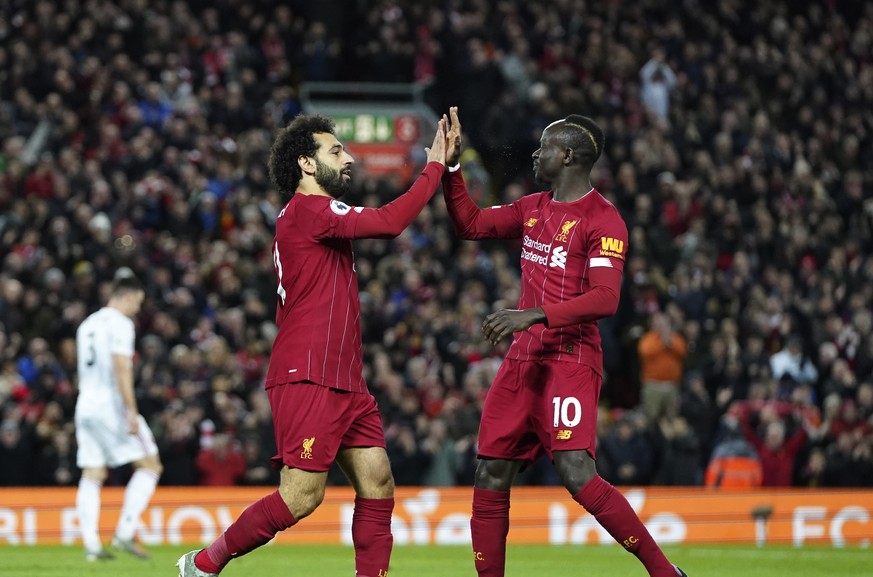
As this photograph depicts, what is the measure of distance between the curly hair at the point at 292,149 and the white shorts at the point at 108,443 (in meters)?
4.91

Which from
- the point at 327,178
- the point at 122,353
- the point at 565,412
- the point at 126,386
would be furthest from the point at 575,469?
the point at 122,353

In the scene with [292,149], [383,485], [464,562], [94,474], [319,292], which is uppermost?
[292,149]

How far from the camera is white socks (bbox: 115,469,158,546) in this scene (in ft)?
40.8

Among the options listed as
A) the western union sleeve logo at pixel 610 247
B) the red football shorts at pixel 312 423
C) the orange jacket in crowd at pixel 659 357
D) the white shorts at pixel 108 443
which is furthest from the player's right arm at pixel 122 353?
the orange jacket in crowd at pixel 659 357

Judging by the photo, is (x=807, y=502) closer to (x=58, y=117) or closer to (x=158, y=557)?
(x=158, y=557)

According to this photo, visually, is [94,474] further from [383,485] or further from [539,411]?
[539,411]

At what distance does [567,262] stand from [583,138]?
27.2 inches

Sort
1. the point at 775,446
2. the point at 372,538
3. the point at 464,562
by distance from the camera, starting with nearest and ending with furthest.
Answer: the point at 372,538 < the point at 464,562 < the point at 775,446

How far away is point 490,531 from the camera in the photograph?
26.3 ft

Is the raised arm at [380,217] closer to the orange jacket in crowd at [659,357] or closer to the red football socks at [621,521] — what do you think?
the red football socks at [621,521]

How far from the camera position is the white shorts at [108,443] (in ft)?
40.7

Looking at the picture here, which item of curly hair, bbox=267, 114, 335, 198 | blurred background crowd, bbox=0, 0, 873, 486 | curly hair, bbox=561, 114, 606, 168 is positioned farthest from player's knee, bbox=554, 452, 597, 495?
blurred background crowd, bbox=0, 0, 873, 486

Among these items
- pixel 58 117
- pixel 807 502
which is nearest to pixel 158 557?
pixel 807 502

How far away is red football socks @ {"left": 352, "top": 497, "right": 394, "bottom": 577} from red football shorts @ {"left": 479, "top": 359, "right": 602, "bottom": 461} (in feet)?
2.32
